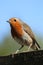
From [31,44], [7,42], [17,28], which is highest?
[17,28]

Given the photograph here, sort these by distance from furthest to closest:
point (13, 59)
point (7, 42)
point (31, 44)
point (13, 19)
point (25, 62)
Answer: point (7, 42) < point (31, 44) < point (13, 19) < point (13, 59) < point (25, 62)

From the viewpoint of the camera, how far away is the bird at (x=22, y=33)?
28.5 feet

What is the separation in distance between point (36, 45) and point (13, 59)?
374cm

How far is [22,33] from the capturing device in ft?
29.8

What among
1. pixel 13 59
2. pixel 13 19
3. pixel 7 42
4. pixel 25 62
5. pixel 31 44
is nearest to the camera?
pixel 25 62

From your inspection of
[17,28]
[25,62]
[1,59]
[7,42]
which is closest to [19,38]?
[17,28]

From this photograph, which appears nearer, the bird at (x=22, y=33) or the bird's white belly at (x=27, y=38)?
the bird at (x=22, y=33)

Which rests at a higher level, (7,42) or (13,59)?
(13,59)

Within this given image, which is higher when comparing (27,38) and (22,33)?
(22,33)

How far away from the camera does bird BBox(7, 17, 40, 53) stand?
342 inches

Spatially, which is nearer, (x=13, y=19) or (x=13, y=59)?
(x=13, y=59)

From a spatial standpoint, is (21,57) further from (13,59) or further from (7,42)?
(7,42)

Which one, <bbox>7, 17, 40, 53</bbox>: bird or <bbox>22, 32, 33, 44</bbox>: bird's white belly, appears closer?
<bbox>7, 17, 40, 53</bbox>: bird

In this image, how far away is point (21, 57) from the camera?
15.3ft
